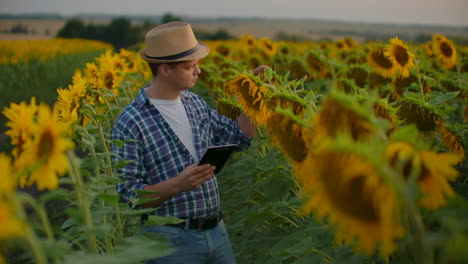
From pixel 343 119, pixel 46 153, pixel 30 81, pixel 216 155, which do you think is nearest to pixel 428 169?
pixel 343 119

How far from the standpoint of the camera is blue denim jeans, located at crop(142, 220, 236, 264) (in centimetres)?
272

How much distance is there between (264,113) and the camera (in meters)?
2.43

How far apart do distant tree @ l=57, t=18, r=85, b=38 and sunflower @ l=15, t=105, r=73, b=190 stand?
4989 cm

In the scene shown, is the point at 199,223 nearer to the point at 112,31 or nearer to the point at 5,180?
the point at 5,180

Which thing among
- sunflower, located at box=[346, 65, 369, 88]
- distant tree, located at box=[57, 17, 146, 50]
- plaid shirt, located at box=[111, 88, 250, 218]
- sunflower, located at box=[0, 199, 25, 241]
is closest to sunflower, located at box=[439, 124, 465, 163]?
plaid shirt, located at box=[111, 88, 250, 218]

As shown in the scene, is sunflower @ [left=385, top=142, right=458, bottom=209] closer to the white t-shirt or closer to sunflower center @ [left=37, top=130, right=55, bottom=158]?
sunflower center @ [left=37, top=130, right=55, bottom=158]

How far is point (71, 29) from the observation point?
160 ft

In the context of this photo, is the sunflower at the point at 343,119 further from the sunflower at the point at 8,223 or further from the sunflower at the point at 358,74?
the sunflower at the point at 358,74

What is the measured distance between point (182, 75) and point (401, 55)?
5.08 ft

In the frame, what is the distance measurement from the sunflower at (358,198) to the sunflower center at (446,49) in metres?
4.27

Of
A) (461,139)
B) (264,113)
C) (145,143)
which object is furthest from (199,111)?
(461,139)

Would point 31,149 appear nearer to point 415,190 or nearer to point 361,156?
point 361,156

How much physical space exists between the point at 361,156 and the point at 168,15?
149ft

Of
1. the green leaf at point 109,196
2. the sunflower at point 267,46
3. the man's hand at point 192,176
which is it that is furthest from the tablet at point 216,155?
the sunflower at point 267,46
